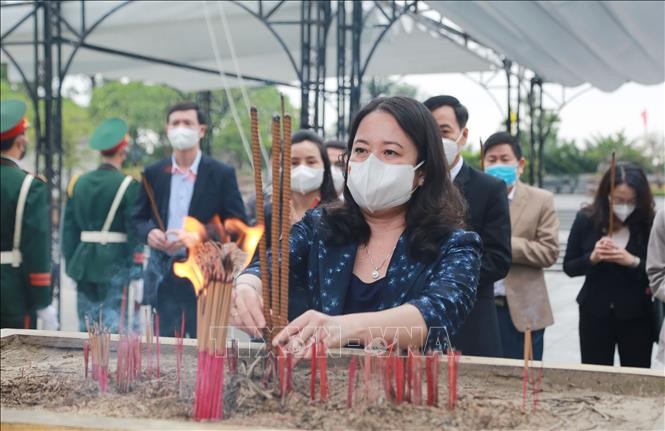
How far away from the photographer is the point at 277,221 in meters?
1.77

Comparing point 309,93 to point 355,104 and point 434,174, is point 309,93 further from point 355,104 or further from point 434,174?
point 434,174

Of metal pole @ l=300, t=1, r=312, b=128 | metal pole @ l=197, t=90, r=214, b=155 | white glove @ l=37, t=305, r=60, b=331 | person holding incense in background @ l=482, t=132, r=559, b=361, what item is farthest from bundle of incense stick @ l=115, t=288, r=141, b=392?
metal pole @ l=197, t=90, r=214, b=155

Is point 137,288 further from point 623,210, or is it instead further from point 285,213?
point 285,213

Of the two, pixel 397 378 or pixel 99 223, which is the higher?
pixel 99 223

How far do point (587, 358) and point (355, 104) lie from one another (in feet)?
14.3

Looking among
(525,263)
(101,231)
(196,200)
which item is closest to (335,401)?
(525,263)

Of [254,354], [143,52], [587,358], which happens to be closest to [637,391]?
[254,354]

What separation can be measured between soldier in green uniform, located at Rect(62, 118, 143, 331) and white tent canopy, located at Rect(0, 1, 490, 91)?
1993 mm

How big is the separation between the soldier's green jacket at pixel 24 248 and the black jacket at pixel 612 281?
3.07 m

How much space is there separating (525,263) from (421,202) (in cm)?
227

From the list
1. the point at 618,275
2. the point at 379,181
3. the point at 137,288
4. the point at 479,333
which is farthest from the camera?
the point at 137,288

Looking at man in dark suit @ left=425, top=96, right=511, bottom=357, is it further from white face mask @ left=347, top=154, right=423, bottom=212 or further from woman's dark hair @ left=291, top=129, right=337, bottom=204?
white face mask @ left=347, top=154, right=423, bottom=212

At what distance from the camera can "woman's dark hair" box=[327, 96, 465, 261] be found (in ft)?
7.03

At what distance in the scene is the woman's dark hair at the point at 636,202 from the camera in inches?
180
